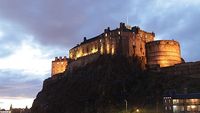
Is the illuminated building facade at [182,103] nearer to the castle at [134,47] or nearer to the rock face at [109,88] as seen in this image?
the rock face at [109,88]

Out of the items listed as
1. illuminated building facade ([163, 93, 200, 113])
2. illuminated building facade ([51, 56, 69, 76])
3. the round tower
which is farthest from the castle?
illuminated building facade ([163, 93, 200, 113])

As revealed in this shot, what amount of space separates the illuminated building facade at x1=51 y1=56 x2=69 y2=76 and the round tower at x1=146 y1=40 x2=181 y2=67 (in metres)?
53.7

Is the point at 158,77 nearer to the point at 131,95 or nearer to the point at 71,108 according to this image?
the point at 131,95

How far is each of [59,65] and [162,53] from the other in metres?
65.4

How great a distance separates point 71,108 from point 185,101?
2069 inches

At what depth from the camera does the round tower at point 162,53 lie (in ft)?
510

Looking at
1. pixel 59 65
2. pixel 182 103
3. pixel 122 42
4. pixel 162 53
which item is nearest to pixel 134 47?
pixel 122 42

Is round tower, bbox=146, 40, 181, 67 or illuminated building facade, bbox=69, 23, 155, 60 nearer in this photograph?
illuminated building facade, bbox=69, 23, 155, 60

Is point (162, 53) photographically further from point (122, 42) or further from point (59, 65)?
point (59, 65)

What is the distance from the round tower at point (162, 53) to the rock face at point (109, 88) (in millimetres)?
10380

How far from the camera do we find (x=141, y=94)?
128750 mm

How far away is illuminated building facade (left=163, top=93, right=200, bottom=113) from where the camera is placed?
110 metres

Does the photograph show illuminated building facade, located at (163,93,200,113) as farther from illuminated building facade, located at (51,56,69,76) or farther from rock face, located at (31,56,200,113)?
illuminated building facade, located at (51,56,69,76)

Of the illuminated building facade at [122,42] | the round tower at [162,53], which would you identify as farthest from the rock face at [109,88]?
the round tower at [162,53]
